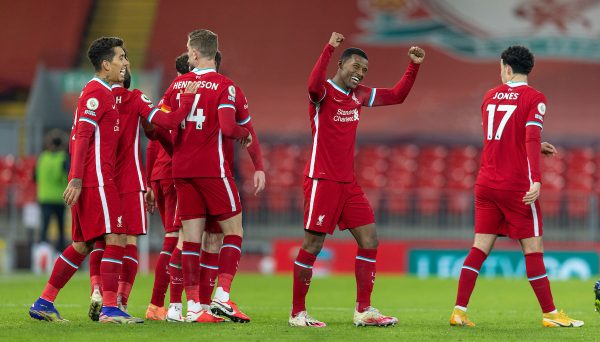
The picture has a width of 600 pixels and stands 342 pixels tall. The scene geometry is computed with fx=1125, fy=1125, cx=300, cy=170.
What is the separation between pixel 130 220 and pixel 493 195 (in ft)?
8.72

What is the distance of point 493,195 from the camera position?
823 cm

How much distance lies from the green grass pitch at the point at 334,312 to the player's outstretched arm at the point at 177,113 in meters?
1.42

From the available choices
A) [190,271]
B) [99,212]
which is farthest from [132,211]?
[190,271]

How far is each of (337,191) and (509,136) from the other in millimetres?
1326

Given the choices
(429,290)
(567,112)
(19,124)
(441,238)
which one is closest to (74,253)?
(429,290)

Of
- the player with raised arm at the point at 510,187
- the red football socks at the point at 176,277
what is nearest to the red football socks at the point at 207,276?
the red football socks at the point at 176,277

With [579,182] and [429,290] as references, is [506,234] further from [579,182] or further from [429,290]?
[579,182]

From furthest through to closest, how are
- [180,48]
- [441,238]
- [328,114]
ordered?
[180,48]
[441,238]
[328,114]

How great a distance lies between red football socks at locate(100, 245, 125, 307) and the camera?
26.1 feet

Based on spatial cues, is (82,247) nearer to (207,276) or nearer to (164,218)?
(207,276)

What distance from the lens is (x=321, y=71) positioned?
25.6 feet

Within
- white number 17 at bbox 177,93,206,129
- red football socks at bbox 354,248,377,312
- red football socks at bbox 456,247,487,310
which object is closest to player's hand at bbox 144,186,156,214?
white number 17 at bbox 177,93,206,129

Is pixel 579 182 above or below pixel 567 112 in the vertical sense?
below

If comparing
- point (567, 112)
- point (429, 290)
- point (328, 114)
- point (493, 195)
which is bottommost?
point (429, 290)
